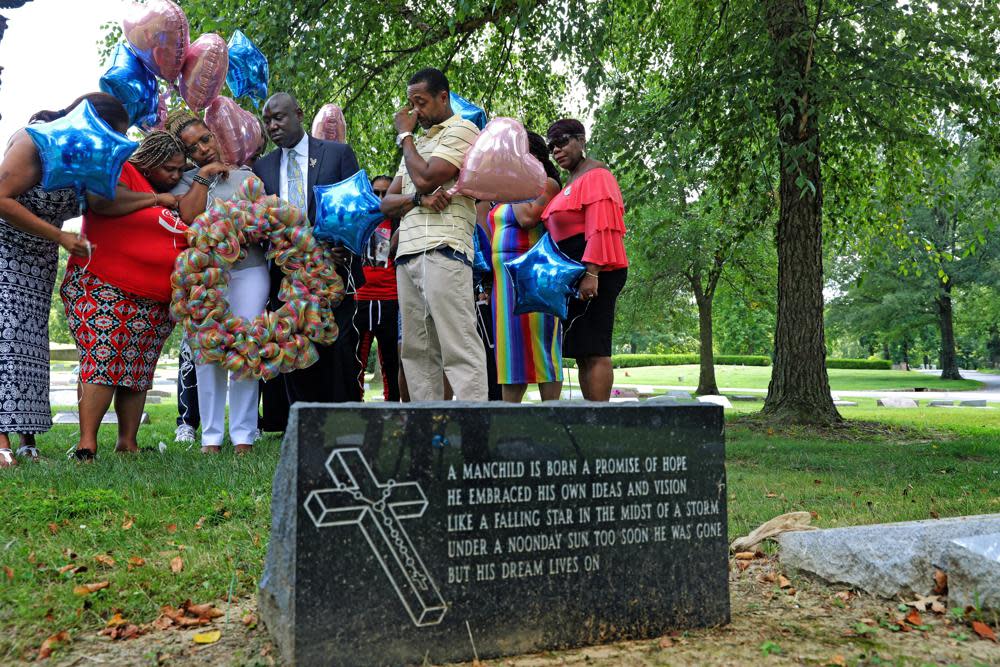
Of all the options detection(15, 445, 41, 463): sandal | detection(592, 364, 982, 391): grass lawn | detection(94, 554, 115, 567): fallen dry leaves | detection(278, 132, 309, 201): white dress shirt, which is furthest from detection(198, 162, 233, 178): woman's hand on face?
detection(592, 364, 982, 391): grass lawn

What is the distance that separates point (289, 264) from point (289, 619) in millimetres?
3305

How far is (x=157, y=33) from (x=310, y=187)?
1.41 metres

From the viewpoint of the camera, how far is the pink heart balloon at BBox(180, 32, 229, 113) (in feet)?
18.0

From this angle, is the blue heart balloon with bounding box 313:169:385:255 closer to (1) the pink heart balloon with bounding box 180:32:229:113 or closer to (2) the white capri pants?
(2) the white capri pants

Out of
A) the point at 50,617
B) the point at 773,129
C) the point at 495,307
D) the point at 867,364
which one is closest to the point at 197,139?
the point at 495,307

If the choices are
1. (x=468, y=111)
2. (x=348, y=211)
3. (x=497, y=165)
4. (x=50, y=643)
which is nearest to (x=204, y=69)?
(x=348, y=211)

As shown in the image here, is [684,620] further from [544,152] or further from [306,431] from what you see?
[544,152]

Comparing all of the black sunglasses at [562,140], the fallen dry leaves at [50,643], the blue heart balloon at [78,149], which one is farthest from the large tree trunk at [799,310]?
the fallen dry leaves at [50,643]

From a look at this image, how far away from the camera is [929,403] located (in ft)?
58.3

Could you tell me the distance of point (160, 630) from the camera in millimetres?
2557

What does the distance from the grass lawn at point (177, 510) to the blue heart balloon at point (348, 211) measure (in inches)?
57.9

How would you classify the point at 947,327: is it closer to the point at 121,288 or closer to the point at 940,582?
the point at 940,582

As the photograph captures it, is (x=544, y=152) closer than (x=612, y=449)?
No

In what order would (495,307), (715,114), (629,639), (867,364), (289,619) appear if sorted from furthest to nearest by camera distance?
(867,364)
(715,114)
(495,307)
(629,639)
(289,619)
